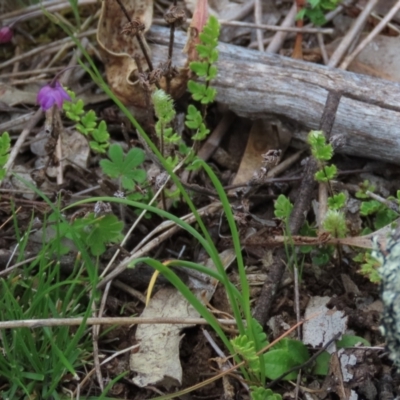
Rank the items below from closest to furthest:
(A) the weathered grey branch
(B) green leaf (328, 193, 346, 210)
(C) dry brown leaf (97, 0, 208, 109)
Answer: (B) green leaf (328, 193, 346, 210), (A) the weathered grey branch, (C) dry brown leaf (97, 0, 208, 109)

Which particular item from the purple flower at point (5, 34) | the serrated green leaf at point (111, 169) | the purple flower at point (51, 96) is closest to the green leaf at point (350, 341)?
the serrated green leaf at point (111, 169)

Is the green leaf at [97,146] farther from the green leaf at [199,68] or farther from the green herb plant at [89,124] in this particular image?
the green leaf at [199,68]

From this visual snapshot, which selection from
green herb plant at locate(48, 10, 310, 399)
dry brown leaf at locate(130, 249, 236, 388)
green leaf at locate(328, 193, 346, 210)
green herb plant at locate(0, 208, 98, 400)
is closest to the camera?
green herb plant at locate(48, 10, 310, 399)

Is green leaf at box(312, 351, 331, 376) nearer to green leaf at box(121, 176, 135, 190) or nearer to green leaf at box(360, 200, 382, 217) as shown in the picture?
green leaf at box(360, 200, 382, 217)

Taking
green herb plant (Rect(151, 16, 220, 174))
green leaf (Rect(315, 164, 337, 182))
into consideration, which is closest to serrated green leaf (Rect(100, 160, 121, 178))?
green herb plant (Rect(151, 16, 220, 174))

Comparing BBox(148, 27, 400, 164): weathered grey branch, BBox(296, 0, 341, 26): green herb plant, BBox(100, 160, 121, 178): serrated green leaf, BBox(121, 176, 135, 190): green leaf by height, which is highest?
BBox(296, 0, 341, 26): green herb plant

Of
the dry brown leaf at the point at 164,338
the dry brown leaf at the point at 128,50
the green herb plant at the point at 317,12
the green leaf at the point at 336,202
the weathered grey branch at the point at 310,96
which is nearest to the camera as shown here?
the dry brown leaf at the point at 164,338

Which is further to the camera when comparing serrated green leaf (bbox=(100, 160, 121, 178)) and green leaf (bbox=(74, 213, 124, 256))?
serrated green leaf (bbox=(100, 160, 121, 178))
